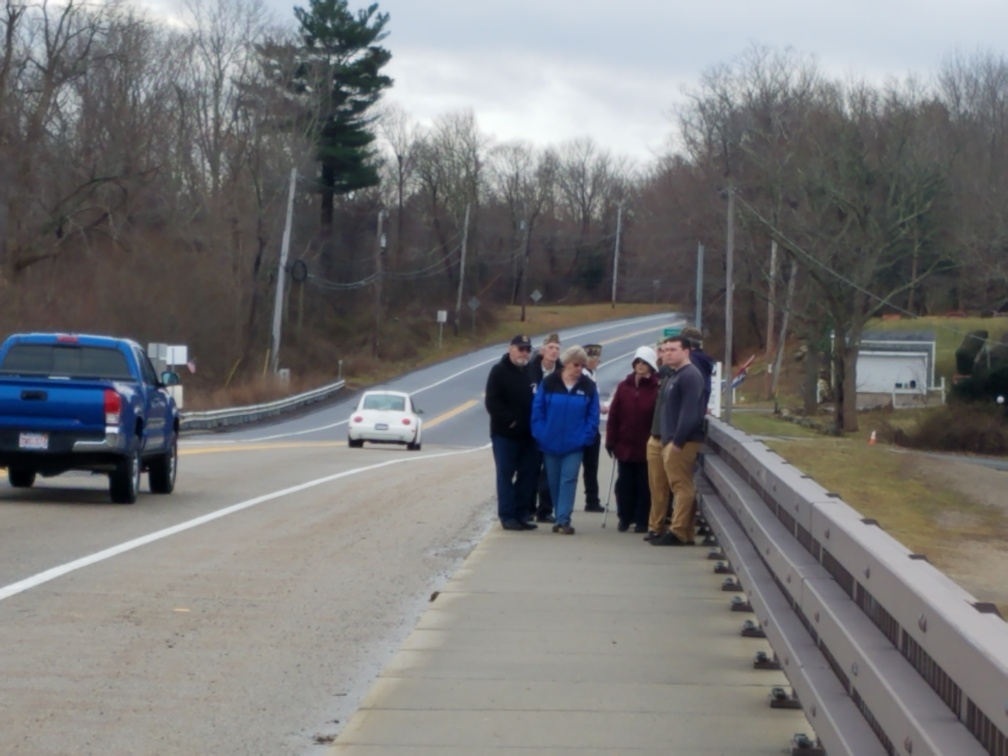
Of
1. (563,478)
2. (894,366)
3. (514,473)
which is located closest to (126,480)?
(514,473)

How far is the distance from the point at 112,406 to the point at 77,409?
0.36 m

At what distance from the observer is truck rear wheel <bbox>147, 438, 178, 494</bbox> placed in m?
17.4

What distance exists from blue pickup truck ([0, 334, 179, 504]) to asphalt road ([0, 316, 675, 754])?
49 centimetres

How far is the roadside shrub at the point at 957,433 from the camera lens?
5219cm

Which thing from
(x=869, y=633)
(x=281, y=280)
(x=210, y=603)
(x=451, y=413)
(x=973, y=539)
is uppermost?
(x=281, y=280)

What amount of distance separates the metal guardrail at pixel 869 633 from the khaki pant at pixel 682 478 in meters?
3.71

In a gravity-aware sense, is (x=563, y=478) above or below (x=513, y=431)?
below

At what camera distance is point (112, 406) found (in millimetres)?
15461

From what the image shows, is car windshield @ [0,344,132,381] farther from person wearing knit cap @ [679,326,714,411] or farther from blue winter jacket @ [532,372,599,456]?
person wearing knit cap @ [679,326,714,411]

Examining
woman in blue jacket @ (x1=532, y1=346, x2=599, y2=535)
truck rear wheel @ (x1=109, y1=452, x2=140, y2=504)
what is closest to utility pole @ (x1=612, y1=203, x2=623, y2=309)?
truck rear wheel @ (x1=109, y1=452, x2=140, y2=504)

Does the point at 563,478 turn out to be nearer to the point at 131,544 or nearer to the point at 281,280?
the point at 131,544

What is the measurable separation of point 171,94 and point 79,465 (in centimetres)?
6262

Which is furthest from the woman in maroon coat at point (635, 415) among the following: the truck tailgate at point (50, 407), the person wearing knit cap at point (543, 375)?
the truck tailgate at point (50, 407)

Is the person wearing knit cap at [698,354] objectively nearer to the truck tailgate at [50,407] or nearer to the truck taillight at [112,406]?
the truck taillight at [112,406]
